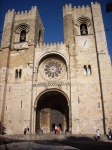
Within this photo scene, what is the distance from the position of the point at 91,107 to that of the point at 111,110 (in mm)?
1739

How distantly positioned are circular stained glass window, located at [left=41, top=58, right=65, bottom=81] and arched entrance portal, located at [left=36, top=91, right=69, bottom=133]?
1.87m

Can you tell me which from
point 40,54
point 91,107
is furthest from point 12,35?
point 91,107

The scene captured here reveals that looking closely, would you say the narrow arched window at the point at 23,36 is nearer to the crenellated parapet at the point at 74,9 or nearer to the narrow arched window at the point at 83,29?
the crenellated parapet at the point at 74,9

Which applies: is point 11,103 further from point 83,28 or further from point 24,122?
point 83,28

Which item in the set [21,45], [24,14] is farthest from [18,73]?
[24,14]

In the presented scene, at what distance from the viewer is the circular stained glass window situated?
60.7 ft

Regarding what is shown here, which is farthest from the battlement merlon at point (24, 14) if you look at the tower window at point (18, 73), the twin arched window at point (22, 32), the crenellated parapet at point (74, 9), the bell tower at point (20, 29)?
the tower window at point (18, 73)

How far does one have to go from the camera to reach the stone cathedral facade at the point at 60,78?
15.8m

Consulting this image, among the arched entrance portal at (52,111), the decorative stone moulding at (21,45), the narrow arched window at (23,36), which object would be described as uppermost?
the narrow arched window at (23,36)

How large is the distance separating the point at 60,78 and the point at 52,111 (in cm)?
381

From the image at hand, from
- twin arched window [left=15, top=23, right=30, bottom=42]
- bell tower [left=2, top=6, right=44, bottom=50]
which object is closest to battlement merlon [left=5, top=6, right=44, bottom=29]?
bell tower [left=2, top=6, right=44, bottom=50]

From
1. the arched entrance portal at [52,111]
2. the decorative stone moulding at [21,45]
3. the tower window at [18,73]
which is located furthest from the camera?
the decorative stone moulding at [21,45]

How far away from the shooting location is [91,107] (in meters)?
15.8

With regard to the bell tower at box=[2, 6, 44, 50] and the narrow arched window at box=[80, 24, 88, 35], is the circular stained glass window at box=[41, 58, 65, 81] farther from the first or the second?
the narrow arched window at box=[80, 24, 88, 35]
